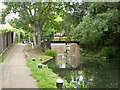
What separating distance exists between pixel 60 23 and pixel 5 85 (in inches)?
503

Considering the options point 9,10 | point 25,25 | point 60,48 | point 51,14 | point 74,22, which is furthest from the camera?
point 60,48

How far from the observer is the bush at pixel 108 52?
16.9 meters

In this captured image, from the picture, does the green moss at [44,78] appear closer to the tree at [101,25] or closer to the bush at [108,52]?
the tree at [101,25]

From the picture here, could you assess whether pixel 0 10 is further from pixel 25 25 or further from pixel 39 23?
pixel 39 23

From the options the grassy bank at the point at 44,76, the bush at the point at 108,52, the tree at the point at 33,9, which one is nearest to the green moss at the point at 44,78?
the grassy bank at the point at 44,76

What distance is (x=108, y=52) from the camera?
16.9m

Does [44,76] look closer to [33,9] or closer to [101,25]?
[101,25]

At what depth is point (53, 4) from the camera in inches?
557

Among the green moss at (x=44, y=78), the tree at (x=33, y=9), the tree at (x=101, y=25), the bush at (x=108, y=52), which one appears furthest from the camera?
the bush at (x=108, y=52)

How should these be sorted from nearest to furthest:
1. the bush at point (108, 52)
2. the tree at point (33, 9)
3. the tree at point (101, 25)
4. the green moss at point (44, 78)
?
1. the green moss at point (44, 78)
2. the tree at point (101, 25)
3. the tree at point (33, 9)
4. the bush at point (108, 52)

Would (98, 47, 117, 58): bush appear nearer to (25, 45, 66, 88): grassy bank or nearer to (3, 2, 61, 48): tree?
(3, 2, 61, 48): tree

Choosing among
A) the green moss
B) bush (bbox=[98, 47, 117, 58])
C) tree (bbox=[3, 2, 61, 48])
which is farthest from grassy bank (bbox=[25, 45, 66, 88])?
bush (bbox=[98, 47, 117, 58])

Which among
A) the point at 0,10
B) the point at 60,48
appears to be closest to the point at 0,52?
the point at 0,10

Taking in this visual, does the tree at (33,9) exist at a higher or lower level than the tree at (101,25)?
higher
